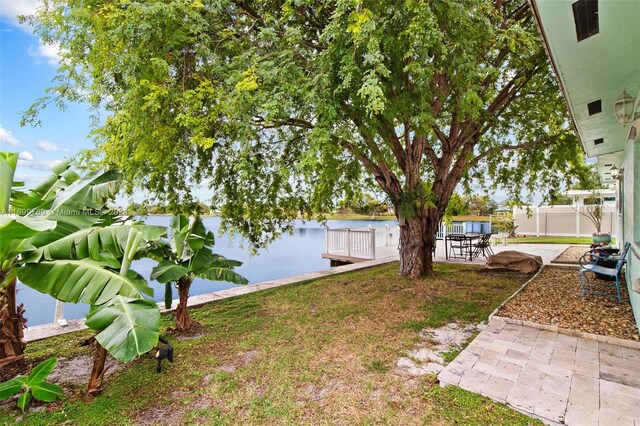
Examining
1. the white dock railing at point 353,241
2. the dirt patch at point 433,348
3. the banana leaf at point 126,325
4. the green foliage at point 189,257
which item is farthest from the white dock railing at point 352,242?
the banana leaf at point 126,325

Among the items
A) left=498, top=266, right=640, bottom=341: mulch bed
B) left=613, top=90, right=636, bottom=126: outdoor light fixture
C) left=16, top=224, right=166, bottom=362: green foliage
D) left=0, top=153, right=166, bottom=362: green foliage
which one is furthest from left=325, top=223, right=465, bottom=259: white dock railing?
left=16, top=224, right=166, bottom=362: green foliage

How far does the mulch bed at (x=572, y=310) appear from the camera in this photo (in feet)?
15.4

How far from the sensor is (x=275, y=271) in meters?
14.1

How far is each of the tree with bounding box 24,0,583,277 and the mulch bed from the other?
2.69 metres

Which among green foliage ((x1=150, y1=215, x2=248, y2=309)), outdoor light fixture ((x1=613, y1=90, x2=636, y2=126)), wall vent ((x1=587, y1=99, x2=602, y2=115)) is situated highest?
wall vent ((x1=587, y1=99, x2=602, y2=115))

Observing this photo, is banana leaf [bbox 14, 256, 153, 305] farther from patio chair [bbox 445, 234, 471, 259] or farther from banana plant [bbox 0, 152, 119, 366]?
patio chair [bbox 445, 234, 471, 259]

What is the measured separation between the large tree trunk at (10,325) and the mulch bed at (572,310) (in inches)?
263

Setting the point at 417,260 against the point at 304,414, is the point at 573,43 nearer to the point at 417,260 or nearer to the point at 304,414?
the point at 304,414

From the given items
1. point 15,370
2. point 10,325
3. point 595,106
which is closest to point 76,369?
point 15,370

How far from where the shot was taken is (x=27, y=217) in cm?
295

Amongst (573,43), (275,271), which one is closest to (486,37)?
(573,43)

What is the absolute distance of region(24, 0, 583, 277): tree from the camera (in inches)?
182

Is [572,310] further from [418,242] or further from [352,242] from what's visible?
[352,242]

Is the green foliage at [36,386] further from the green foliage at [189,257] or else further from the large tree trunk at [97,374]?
the green foliage at [189,257]
